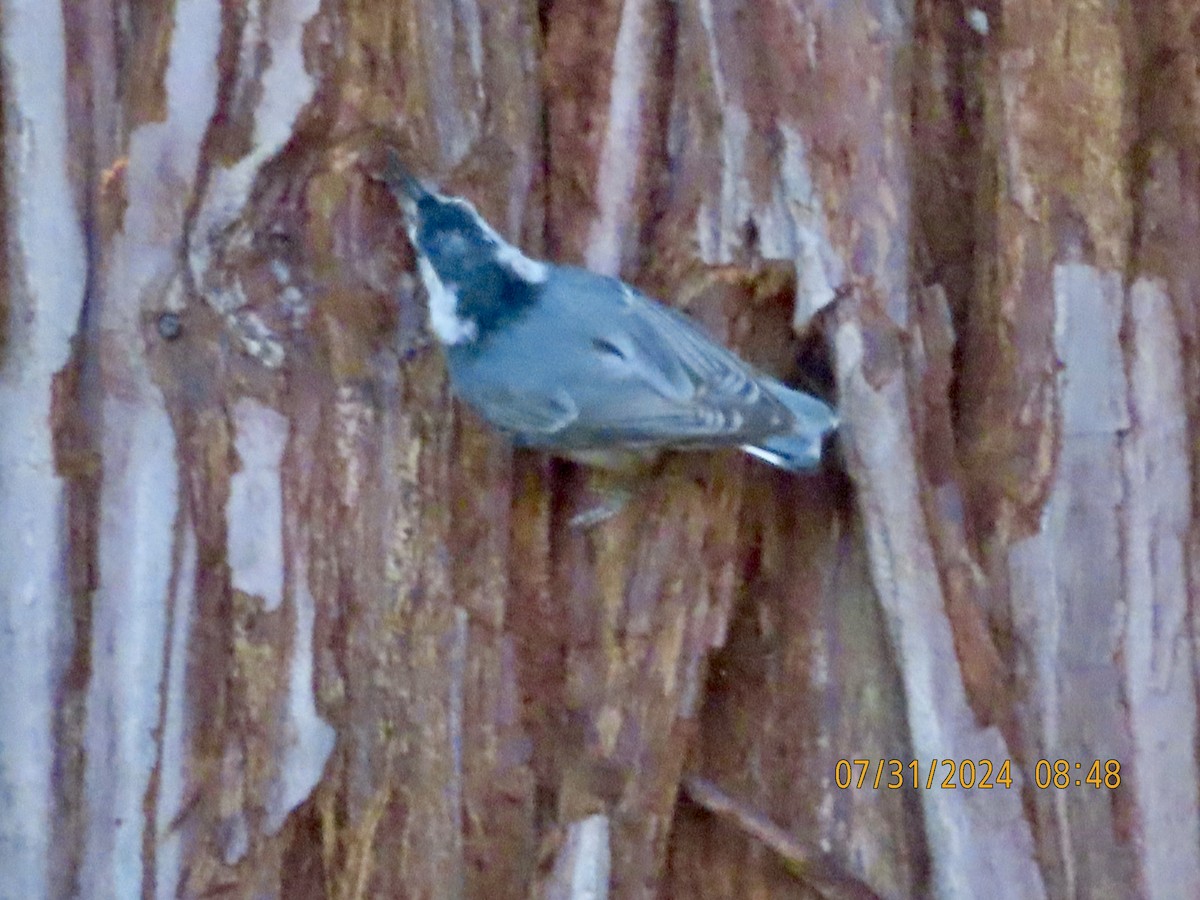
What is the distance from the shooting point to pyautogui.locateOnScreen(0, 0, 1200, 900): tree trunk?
1.18m

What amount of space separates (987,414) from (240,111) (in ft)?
3.17

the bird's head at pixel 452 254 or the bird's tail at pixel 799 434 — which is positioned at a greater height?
the bird's head at pixel 452 254

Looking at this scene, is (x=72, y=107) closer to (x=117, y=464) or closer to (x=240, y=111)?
(x=240, y=111)

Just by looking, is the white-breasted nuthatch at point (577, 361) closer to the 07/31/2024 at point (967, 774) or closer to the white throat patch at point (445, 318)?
the white throat patch at point (445, 318)

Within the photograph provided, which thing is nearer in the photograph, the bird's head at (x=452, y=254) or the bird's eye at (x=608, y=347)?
the bird's head at (x=452, y=254)

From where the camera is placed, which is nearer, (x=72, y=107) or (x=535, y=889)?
(x=72, y=107)

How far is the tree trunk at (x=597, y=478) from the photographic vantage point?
1.18 m

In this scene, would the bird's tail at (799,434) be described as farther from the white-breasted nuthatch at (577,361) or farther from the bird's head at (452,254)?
the bird's head at (452,254)

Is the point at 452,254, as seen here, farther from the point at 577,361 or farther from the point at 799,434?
the point at 799,434

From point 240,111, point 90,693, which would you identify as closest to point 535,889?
point 90,693

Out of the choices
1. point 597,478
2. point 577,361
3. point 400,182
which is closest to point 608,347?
point 577,361

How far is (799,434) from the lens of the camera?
128cm

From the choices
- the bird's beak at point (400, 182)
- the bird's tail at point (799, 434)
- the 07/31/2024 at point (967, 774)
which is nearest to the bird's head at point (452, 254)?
the bird's beak at point (400, 182)

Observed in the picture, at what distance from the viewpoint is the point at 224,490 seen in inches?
46.6
